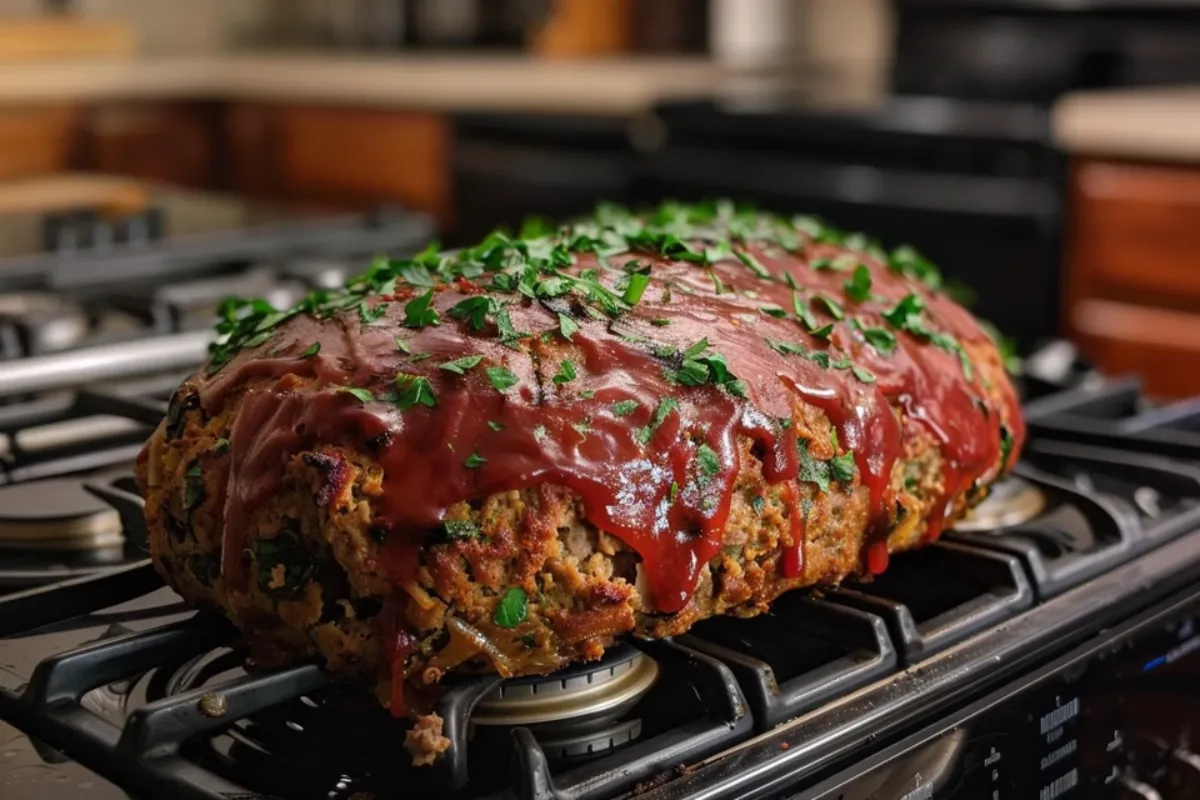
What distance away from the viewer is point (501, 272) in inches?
35.6

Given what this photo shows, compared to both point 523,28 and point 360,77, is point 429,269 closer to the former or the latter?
point 360,77

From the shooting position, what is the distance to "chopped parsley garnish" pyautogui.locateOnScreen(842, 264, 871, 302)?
1009mm

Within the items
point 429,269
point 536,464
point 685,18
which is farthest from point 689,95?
point 536,464

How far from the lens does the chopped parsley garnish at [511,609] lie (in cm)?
74

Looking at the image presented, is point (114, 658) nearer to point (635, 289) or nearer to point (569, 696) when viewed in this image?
point (569, 696)

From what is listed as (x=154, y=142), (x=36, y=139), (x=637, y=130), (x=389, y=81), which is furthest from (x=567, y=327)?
(x=154, y=142)

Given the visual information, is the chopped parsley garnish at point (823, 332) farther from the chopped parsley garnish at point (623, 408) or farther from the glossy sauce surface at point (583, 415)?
the chopped parsley garnish at point (623, 408)

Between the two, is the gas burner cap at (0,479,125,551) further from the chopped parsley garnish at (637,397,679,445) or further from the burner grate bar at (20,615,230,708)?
the chopped parsley garnish at (637,397,679,445)

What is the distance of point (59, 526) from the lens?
0.98 metres

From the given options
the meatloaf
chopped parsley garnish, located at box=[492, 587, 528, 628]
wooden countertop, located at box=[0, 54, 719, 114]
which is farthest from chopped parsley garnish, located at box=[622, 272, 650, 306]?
wooden countertop, located at box=[0, 54, 719, 114]

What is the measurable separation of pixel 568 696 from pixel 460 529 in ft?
0.37

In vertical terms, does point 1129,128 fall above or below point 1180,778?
above

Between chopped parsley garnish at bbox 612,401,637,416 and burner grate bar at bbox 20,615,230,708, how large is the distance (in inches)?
10.0

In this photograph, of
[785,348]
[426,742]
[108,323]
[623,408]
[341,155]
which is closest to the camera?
[426,742]
